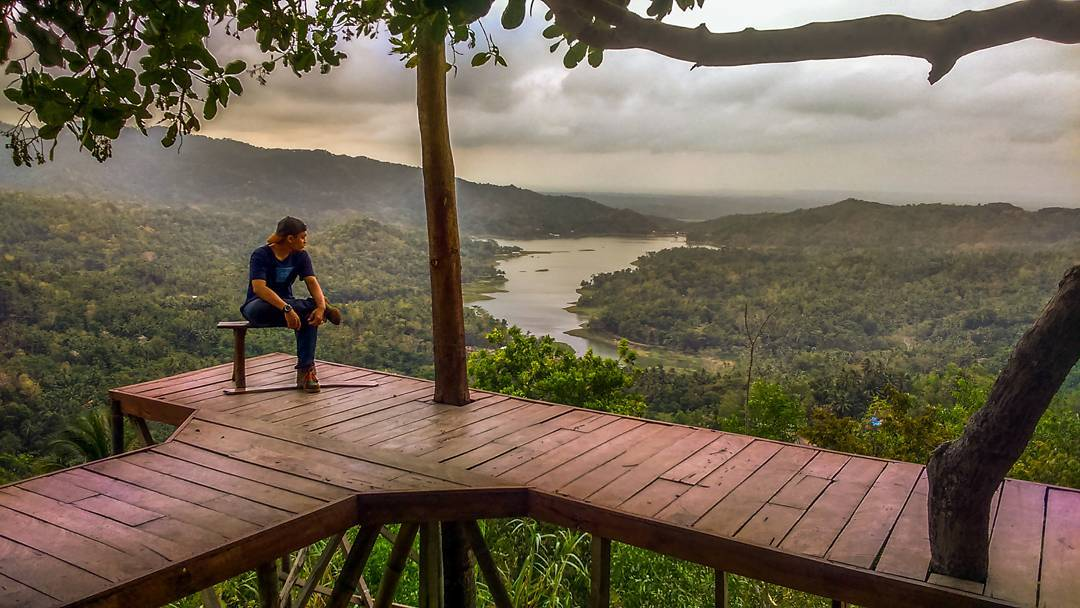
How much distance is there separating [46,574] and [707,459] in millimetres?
2371

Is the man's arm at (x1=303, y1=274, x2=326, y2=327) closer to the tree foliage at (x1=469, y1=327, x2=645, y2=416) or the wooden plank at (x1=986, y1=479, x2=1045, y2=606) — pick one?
the tree foliage at (x1=469, y1=327, x2=645, y2=416)

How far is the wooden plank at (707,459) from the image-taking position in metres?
3.16

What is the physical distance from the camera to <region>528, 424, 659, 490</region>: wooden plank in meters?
3.09

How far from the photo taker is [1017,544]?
101 inches

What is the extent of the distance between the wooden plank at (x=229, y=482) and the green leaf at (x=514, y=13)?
1894 mm

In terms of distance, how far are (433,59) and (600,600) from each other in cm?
268

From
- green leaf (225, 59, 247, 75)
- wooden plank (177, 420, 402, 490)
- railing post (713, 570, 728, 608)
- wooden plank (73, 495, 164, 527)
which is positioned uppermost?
green leaf (225, 59, 247, 75)

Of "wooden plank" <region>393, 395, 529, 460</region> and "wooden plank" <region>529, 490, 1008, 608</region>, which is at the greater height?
"wooden plank" <region>393, 395, 529, 460</region>

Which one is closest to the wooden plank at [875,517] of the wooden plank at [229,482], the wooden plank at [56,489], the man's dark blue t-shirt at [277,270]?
the wooden plank at [229,482]

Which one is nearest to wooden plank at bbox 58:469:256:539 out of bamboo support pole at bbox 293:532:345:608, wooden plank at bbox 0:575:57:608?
wooden plank at bbox 0:575:57:608

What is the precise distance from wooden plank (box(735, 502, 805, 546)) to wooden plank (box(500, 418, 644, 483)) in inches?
33.6

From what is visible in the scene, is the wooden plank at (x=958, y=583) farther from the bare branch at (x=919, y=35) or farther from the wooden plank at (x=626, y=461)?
the bare branch at (x=919, y=35)

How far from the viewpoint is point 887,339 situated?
7953mm

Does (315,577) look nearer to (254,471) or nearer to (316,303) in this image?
(254,471)
